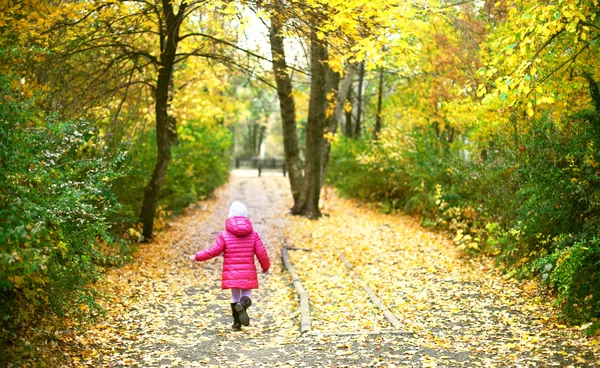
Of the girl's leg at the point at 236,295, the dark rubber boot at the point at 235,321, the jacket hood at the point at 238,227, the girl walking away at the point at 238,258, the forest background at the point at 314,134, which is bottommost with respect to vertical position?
the dark rubber boot at the point at 235,321

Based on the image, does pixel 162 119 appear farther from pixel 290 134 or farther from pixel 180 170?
pixel 290 134

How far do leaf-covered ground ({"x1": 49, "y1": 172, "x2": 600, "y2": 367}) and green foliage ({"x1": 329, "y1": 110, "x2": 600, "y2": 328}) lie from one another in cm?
46

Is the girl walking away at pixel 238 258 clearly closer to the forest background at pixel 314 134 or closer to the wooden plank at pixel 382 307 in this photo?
the forest background at pixel 314 134

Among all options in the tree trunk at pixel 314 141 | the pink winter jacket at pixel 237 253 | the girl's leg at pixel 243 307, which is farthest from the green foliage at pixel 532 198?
the girl's leg at pixel 243 307

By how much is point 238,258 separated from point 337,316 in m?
1.54

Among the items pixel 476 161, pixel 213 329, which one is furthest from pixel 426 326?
pixel 476 161

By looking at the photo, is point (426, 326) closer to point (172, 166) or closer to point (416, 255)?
point (416, 255)

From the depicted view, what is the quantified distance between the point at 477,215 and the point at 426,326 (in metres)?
5.13

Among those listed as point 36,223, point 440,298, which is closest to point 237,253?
point 440,298

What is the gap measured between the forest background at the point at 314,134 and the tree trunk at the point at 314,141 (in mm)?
45

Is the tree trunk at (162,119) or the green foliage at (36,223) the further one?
the tree trunk at (162,119)

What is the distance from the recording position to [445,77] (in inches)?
671

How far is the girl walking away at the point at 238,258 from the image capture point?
25.9 ft

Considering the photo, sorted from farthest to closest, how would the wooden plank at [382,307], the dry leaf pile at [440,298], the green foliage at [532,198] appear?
the wooden plank at [382,307], the green foliage at [532,198], the dry leaf pile at [440,298]
